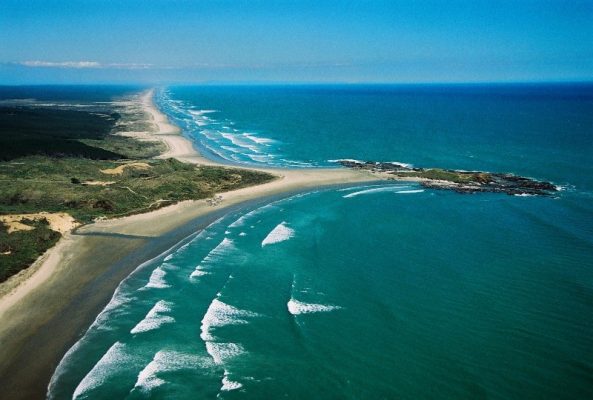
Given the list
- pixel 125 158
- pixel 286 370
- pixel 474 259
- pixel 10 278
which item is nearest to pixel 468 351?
pixel 286 370

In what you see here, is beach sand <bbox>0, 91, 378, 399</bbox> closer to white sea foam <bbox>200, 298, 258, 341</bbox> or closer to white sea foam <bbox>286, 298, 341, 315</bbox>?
white sea foam <bbox>200, 298, 258, 341</bbox>

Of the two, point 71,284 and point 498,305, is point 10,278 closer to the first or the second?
point 71,284

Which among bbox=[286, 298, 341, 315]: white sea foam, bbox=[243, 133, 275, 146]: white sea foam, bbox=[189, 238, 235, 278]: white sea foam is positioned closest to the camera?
bbox=[286, 298, 341, 315]: white sea foam

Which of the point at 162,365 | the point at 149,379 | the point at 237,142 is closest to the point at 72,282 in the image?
the point at 162,365

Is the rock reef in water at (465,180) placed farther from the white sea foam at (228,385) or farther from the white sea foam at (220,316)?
the white sea foam at (228,385)

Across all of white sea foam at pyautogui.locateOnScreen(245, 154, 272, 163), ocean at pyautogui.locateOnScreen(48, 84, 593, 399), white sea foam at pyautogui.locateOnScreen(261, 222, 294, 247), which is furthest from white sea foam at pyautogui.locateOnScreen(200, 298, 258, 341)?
white sea foam at pyautogui.locateOnScreen(245, 154, 272, 163)

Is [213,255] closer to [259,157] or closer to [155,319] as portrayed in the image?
[155,319]
